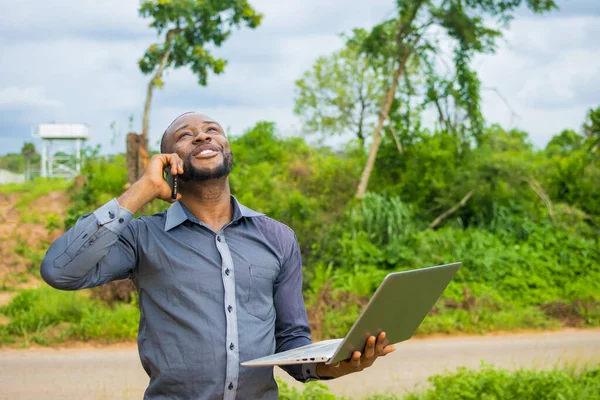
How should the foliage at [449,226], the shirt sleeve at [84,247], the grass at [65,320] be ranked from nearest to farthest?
the shirt sleeve at [84,247], the grass at [65,320], the foliage at [449,226]

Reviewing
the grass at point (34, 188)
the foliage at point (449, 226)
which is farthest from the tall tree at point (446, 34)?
the grass at point (34, 188)

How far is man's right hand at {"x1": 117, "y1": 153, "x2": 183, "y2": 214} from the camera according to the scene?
243 centimetres

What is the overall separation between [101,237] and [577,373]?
5.15 metres

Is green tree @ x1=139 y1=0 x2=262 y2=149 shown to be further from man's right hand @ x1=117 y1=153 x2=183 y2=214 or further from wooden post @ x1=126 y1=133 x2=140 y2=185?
man's right hand @ x1=117 y1=153 x2=183 y2=214

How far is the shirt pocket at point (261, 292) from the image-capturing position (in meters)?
2.54

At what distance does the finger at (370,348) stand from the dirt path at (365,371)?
3.58m

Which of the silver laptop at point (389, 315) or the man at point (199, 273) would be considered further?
the man at point (199, 273)

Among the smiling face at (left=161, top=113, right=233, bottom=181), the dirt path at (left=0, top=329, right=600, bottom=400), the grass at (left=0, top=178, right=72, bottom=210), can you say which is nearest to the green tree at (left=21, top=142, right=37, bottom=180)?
the grass at (left=0, top=178, right=72, bottom=210)

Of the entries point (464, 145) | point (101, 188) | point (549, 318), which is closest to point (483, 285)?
point (549, 318)

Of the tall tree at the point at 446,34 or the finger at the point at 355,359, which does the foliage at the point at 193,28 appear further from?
the finger at the point at 355,359

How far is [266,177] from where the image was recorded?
1402 cm

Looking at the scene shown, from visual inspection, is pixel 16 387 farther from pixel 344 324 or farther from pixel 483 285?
pixel 483 285

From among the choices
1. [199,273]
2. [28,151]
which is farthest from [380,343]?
[28,151]

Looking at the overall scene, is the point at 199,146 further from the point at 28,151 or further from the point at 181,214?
the point at 28,151
